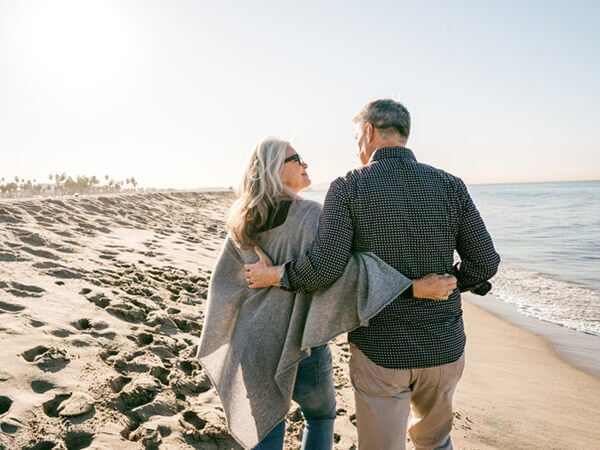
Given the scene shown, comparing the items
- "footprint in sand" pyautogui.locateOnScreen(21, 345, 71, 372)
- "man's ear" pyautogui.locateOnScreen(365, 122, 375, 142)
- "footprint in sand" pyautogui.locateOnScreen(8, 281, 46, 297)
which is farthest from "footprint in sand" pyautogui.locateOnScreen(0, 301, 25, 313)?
"man's ear" pyautogui.locateOnScreen(365, 122, 375, 142)

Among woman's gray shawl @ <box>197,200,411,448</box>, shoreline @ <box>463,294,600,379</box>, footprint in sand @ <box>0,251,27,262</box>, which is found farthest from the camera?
shoreline @ <box>463,294,600,379</box>

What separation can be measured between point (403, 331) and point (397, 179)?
702 millimetres

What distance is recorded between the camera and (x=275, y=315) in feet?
7.01

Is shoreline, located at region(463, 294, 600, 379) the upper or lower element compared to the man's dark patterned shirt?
lower

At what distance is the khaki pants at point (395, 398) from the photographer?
2.05 metres

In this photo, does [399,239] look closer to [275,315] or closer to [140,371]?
[275,315]

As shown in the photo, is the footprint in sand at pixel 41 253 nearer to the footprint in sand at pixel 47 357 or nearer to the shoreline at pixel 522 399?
the footprint in sand at pixel 47 357

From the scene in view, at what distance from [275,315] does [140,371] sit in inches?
73.2

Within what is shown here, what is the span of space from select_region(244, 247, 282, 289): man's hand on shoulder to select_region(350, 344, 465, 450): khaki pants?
55 cm

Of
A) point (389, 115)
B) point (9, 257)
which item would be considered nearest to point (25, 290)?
point (9, 257)

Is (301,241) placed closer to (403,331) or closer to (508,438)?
(403,331)

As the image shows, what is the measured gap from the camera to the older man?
2010 millimetres

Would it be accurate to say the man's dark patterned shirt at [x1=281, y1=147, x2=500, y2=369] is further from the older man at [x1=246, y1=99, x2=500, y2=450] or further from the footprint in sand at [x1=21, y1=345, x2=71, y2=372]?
the footprint in sand at [x1=21, y1=345, x2=71, y2=372]

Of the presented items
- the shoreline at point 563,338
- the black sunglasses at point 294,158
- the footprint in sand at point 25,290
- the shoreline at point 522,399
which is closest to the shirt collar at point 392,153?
the black sunglasses at point 294,158
